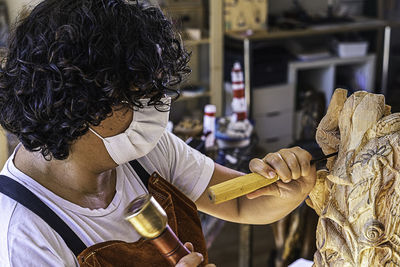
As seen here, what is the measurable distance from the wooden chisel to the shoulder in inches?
13.6

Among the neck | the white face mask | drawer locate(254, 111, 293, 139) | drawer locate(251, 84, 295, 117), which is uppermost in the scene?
the white face mask

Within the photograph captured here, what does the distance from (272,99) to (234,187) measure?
3130 mm

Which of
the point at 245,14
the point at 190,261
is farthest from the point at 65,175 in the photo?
the point at 245,14

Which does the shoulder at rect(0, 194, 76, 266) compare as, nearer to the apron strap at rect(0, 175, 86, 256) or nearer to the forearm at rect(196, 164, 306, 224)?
the apron strap at rect(0, 175, 86, 256)

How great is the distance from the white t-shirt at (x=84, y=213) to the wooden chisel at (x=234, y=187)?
0.30 metres

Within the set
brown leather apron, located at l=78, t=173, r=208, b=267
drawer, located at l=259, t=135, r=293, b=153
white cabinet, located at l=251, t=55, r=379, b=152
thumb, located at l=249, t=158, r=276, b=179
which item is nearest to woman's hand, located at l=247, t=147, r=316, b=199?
thumb, located at l=249, t=158, r=276, b=179

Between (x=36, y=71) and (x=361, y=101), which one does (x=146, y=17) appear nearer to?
(x=36, y=71)

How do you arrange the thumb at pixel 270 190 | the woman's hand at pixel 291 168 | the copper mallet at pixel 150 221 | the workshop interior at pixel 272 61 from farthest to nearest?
the workshop interior at pixel 272 61 → the thumb at pixel 270 190 → the woman's hand at pixel 291 168 → the copper mallet at pixel 150 221

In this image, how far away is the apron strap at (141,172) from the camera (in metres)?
1.33

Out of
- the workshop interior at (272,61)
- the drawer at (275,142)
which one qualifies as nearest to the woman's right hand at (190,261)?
the workshop interior at (272,61)

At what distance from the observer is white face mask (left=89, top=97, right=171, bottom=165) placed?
112 cm

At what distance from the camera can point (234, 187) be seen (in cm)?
103

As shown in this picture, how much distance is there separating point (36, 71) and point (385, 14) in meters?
4.60

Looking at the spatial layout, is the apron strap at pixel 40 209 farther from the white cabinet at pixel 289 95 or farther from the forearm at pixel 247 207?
the white cabinet at pixel 289 95
